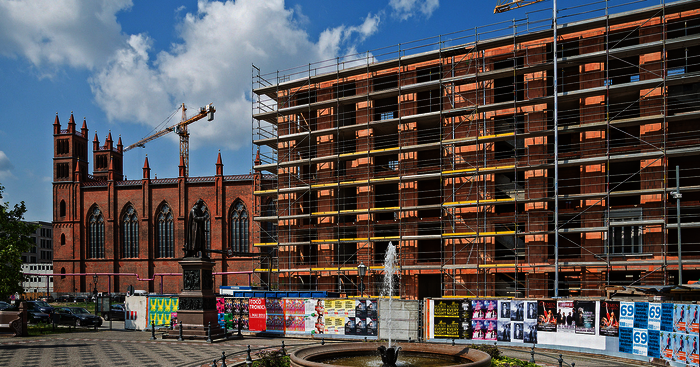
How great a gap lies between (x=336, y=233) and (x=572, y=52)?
18.9m

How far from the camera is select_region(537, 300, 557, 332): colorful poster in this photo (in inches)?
722

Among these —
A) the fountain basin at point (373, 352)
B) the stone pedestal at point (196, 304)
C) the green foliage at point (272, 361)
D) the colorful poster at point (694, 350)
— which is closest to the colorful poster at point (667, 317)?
the colorful poster at point (694, 350)

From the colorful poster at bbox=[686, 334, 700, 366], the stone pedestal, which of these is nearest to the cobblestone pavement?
the stone pedestal

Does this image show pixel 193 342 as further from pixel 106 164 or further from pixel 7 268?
pixel 106 164

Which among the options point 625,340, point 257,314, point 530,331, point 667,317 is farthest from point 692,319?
point 257,314

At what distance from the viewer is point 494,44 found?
30.8 m

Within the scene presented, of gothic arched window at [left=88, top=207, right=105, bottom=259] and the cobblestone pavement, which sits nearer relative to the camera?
the cobblestone pavement

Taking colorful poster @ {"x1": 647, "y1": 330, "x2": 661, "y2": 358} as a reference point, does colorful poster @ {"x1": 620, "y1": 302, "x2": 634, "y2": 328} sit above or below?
above

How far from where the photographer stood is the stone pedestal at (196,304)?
71.9 ft

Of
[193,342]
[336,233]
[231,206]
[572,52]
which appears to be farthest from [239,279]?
[572,52]

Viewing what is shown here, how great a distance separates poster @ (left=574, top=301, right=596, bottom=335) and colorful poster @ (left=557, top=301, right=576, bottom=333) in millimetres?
143

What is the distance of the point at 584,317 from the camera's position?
17.6 meters

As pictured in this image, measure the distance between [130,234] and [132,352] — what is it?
46.8 meters

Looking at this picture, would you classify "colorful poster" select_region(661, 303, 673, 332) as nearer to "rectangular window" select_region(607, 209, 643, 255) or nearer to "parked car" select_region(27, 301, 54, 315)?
"rectangular window" select_region(607, 209, 643, 255)
